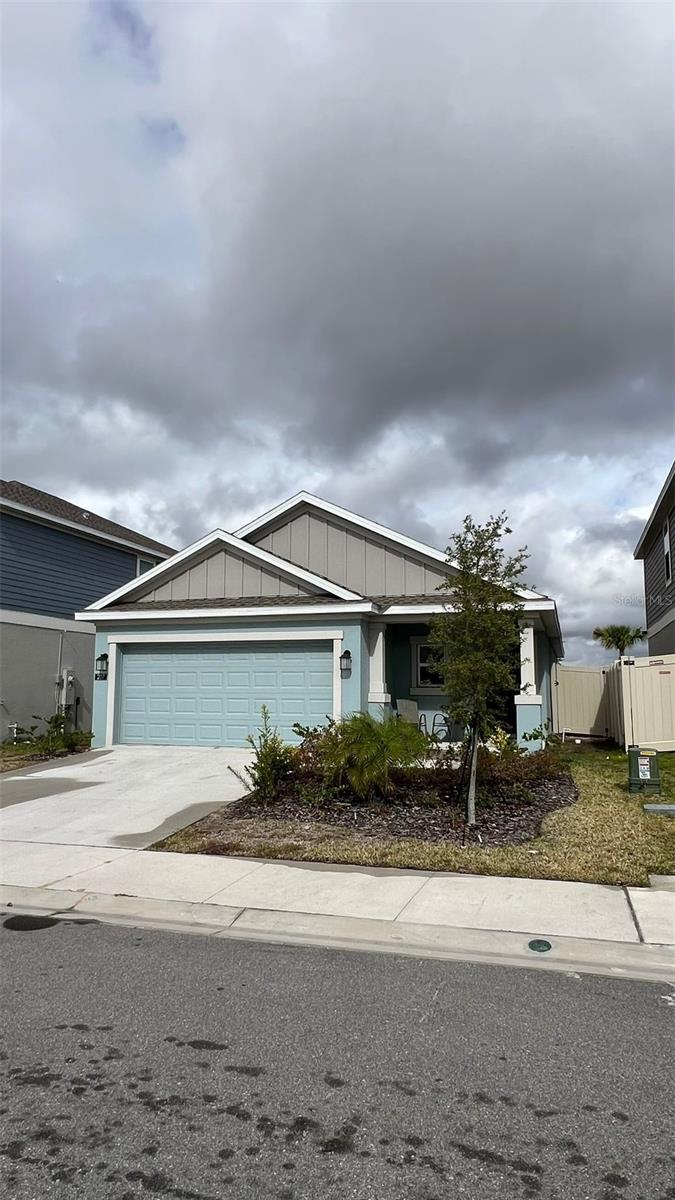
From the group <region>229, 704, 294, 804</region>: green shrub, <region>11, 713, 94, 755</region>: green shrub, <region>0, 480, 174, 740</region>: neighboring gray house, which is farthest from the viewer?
<region>0, 480, 174, 740</region>: neighboring gray house

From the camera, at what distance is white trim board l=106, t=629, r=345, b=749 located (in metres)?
15.7

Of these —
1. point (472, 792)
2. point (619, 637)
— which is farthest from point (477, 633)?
point (619, 637)

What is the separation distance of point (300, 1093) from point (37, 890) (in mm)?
4477

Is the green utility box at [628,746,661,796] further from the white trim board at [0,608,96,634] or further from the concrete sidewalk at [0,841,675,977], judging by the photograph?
the white trim board at [0,608,96,634]

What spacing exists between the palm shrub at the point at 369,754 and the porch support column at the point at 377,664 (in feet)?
17.0

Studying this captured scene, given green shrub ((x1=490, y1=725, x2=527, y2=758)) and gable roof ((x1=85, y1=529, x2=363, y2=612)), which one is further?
gable roof ((x1=85, y1=529, x2=363, y2=612))

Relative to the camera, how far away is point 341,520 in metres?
18.2

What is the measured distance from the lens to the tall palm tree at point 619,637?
3759 centimetres

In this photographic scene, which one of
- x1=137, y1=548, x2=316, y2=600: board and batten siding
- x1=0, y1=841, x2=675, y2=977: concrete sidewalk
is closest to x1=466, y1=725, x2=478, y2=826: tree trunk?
x1=0, y1=841, x2=675, y2=977: concrete sidewalk

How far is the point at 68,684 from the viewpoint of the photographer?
21500 mm

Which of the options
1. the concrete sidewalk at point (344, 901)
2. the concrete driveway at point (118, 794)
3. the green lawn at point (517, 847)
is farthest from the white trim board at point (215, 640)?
Result: the concrete sidewalk at point (344, 901)

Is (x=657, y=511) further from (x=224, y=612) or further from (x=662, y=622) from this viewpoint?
(x=224, y=612)

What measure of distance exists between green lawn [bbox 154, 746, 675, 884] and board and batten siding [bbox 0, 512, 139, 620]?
12521 millimetres

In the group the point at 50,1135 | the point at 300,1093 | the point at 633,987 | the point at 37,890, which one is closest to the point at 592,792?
the point at 633,987
